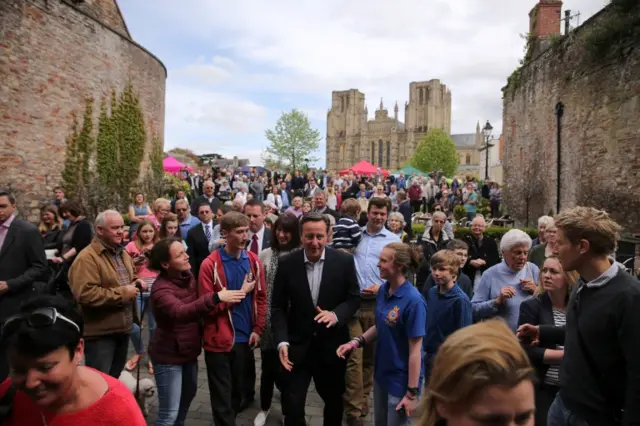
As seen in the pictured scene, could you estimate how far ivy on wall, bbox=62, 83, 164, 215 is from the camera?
1462 cm

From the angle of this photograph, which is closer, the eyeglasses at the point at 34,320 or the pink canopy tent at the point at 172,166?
the eyeglasses at the point at 34,320

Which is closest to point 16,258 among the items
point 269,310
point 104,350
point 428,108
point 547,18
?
point 104,350

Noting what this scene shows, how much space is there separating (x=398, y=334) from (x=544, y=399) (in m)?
1.06

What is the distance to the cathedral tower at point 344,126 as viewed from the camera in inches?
4547

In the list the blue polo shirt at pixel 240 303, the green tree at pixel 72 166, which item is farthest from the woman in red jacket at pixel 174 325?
the green tree at pixel 72 166

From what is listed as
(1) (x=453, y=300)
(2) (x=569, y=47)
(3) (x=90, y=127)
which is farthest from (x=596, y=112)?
(3) (x=90, y=127)

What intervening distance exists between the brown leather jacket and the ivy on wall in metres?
11.8

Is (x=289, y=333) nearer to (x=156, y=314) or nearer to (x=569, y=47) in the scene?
(x=156, y=314)

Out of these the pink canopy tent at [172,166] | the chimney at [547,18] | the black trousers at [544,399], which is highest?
the chimney at [547,18]

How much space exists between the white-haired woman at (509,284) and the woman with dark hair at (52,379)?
317 cm

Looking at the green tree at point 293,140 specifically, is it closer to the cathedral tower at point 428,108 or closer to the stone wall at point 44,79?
the stone wall at point 44,79

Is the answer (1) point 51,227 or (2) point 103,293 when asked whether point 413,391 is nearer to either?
(2) point 103,293

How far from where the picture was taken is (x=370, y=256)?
523cm

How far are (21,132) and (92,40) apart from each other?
4.20 m
